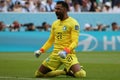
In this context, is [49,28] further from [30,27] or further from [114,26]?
[114,26]

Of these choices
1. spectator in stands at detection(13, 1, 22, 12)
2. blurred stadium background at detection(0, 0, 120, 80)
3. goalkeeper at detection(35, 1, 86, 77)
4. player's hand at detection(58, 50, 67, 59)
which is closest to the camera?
player's hand at detection(58, 50, 67, 59)

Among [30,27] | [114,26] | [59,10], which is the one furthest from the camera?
[114,26]

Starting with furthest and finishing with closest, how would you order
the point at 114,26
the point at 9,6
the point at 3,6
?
1. the point at 9,6
2. the point at 3,6
3. the point at 114,26

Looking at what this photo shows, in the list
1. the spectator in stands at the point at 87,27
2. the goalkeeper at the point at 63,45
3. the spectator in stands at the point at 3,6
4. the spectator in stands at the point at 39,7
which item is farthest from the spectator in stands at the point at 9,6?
the goalkeeper at the point at 63,45

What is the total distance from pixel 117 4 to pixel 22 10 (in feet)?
18.3

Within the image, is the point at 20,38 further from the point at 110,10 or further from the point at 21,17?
the point at 110,10

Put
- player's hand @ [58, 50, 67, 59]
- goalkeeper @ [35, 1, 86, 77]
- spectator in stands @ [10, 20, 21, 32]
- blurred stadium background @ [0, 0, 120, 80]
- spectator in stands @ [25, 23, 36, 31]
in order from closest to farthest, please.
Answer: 1. player's hand @ [58, 50, 67, 59]
2. goalkeeper @ [35, 1, 86, 77]
3. blurred stadium background @ [0, 0, 120, 80]
4. spectator in stands @ [25, 23, 36, 31]
5. spectator in stands @ [10, 20, 21, 32]

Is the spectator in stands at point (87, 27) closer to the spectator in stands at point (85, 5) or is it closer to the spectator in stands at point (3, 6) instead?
the spectator in stands at point (85, 5)

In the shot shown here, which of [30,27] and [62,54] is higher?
[62,54]

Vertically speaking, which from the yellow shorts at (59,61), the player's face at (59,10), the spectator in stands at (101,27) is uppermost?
the player's face at (59,10)

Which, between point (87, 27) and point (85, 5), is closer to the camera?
point (87, 27)

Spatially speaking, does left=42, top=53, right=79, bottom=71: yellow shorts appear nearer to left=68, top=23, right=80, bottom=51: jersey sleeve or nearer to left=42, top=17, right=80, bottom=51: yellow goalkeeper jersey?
left=42, top=17, right=80, bottom=51: yellow goalkeeper jersey

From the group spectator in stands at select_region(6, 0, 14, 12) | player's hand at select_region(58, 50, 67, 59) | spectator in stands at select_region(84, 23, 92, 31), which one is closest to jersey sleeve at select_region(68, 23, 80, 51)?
player's hand at select_region(58, 50, 67, 59)

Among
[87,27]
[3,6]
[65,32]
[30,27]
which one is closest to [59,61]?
[65,32]
